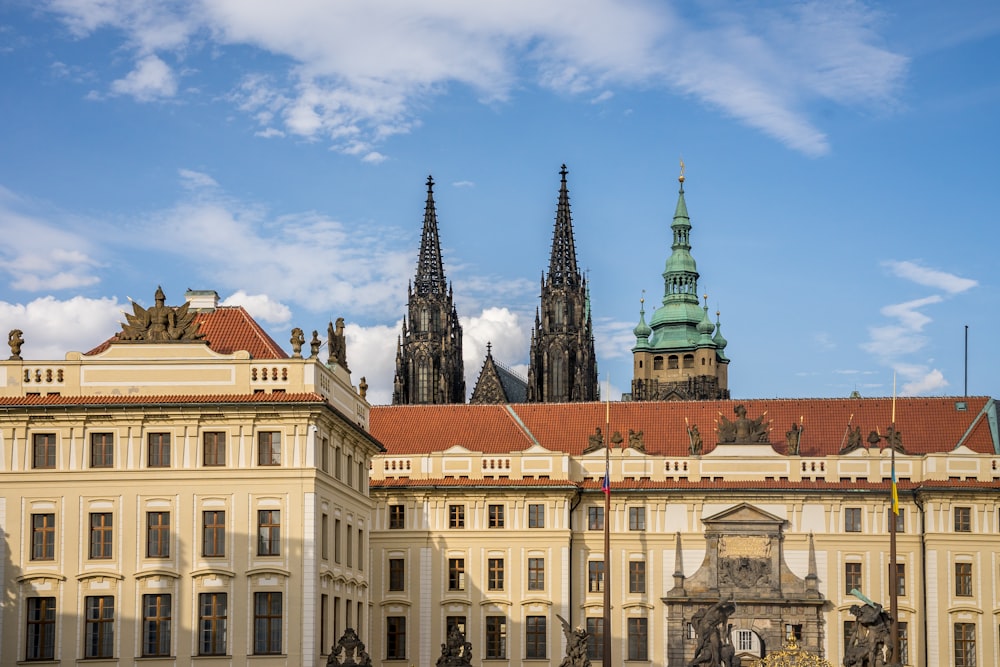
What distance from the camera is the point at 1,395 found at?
184 ft

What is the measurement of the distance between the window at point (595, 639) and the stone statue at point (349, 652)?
854 inches

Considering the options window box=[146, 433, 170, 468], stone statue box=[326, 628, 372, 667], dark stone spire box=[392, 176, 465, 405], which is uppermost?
dark stone spire box=[392, 176, 465, 405]

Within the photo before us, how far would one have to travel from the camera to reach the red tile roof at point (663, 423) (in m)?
80.3

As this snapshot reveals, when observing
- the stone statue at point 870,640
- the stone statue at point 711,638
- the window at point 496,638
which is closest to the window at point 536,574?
the window at point 496,638

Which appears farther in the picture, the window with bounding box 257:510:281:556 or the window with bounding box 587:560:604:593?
the window with bounding box 587:560:604:593

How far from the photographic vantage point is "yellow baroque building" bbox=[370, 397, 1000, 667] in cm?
7406

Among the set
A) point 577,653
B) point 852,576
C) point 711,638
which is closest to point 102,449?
point 577,653

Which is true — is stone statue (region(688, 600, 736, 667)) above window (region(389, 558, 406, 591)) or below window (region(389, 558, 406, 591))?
below

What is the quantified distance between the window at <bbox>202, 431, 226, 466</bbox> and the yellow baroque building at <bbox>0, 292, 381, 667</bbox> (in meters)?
0.04

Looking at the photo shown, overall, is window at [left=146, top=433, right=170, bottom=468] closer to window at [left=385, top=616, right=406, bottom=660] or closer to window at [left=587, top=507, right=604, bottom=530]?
window at [left=385, top=616, right=406, bottom=660]

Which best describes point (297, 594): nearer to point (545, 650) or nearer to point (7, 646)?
point (7, 646)

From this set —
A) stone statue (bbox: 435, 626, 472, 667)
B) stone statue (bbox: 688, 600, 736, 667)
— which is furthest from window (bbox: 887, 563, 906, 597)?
stone statue (bbox: 435, 626, 472, 667)

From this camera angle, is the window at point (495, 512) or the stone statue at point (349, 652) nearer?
the stone statue at point (349, 652)

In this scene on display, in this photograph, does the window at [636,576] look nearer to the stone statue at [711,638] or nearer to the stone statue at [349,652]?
the stone statue at [711,638]
